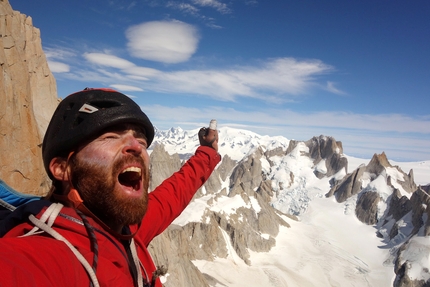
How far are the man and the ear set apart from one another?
0.4 inches

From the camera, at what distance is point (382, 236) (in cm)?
10675

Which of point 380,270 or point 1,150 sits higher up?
point 1,150

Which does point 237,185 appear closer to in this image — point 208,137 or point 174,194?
point 208,137

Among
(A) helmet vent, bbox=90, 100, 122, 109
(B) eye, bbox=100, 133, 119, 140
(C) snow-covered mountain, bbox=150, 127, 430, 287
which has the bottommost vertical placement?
(C) snow-covered mountain, bbox=150, 127, 430, 287

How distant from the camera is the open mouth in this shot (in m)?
2.93

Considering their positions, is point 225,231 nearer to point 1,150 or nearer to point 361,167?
point 1,150

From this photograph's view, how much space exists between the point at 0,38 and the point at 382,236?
419 feet

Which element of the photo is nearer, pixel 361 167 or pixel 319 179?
pixel 361 167

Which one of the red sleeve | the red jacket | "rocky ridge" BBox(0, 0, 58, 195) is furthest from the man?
"rocky ridge" BBox(0, 0, 58, 195)

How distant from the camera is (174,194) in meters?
4.69

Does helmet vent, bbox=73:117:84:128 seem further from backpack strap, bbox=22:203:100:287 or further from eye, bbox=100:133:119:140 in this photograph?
backpack strap, bbox=22:203:100:287

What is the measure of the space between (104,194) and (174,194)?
208 centimetres

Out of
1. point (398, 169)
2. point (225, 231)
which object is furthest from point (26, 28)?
point (398, 169)

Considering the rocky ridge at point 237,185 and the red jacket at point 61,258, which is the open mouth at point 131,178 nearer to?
the red jacket at point 61,258
